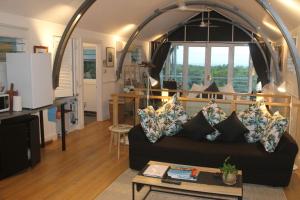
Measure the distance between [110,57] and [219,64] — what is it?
14.2 feet

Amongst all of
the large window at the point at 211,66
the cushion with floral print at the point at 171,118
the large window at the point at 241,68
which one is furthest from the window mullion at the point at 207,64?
the cushion with floral print at the point at 171,118

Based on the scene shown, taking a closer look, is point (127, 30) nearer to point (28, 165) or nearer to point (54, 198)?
point (28, 165)

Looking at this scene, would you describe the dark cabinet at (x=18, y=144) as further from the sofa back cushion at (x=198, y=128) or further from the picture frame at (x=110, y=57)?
the picture frame at (x=110, y=57)

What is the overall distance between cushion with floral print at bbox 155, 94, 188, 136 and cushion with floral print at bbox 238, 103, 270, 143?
0.89 m

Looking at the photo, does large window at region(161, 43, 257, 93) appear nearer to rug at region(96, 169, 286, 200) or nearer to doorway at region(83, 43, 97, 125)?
doorway at region(83, 43, 97, 125)

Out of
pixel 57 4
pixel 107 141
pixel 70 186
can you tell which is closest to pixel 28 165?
pixel 70 186

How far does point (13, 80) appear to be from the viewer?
426cm

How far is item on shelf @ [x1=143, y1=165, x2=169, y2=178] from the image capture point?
116 inches

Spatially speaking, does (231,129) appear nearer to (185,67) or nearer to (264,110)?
(264,110)

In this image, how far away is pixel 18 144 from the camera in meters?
3.85

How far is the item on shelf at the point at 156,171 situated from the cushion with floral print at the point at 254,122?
156 centimetres

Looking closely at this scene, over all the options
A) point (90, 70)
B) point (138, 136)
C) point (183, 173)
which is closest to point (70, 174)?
point (138, 136)

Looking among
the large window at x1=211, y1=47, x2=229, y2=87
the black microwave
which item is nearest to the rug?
the black microwave

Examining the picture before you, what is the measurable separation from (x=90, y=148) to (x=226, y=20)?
678cm
